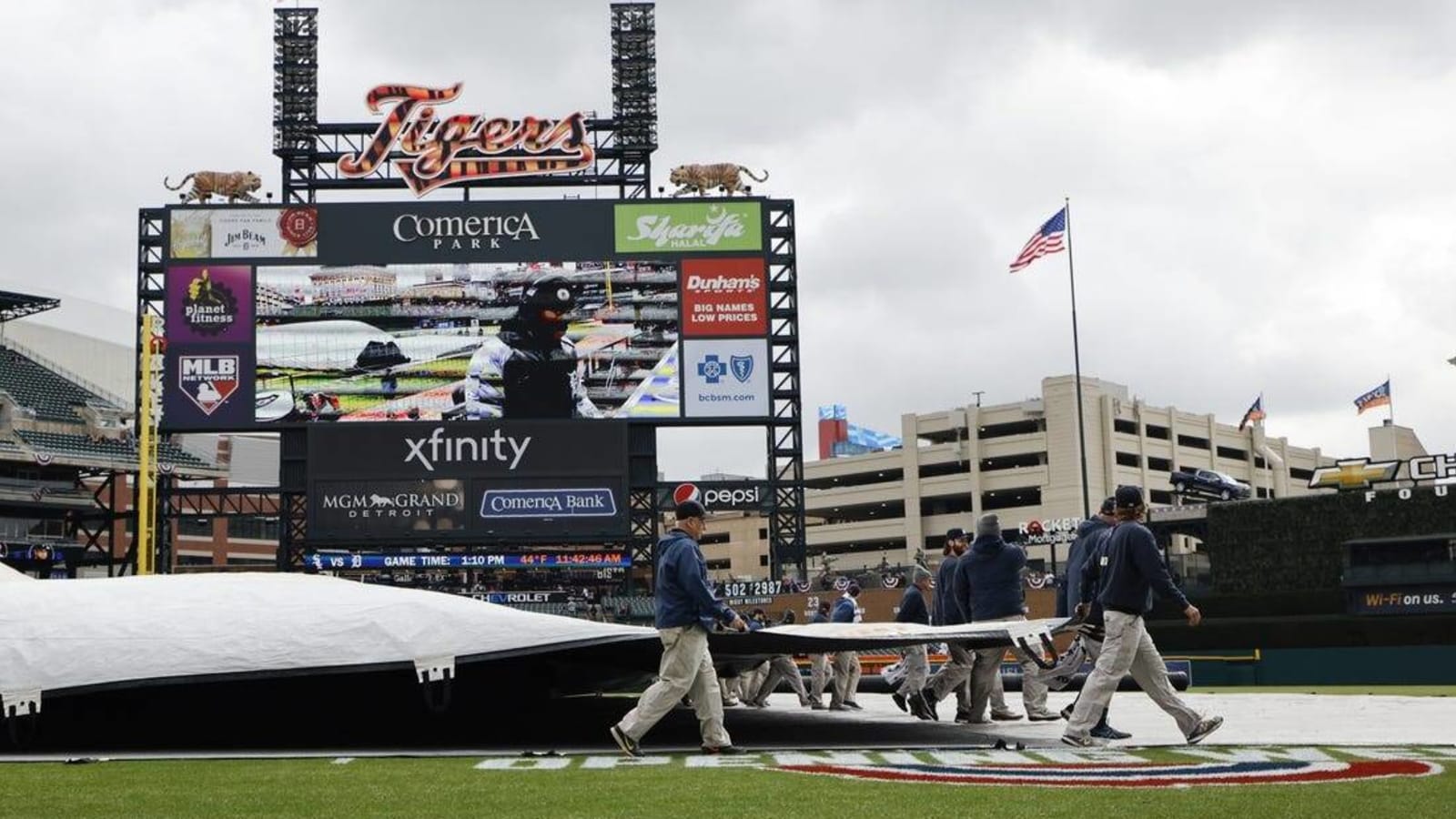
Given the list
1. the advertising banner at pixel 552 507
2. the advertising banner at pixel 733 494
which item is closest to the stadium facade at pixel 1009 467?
the advertising banner at pixel 733 494

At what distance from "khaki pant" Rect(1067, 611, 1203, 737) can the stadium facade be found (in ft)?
253

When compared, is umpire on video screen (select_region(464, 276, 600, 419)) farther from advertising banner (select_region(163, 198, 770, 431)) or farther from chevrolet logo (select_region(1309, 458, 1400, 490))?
chevrolet logo (select_region(1309, 458, 1400, 490))

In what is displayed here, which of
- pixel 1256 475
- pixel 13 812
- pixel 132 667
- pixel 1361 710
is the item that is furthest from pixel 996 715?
pixel 1256 475

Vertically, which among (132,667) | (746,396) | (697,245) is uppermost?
(697,245)

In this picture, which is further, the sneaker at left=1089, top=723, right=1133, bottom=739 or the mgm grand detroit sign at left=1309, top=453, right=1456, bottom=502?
the mgm grand detroit sign at left=1309, top=453, right=1456, bottom=502

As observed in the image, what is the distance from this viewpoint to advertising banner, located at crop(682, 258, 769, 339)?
4431 cm

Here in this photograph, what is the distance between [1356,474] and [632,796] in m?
42.0

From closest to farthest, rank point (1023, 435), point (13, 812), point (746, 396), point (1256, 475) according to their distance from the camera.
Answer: point (13, 812) → point (746, 396) → point (1023, 435) → point (1256, 475)

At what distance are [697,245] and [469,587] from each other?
40.3ft

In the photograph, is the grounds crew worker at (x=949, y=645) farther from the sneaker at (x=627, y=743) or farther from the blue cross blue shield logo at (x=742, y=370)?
the blue cross blue shield logo at (x=742, y=370)

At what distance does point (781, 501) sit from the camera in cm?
4694

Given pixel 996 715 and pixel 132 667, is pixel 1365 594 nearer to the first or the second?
pixel 996 715

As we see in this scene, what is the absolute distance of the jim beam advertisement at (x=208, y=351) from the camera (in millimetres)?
43719

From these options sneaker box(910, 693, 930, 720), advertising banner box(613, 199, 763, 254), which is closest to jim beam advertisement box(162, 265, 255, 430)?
advertising banner box(613, 199, 763, 254)
